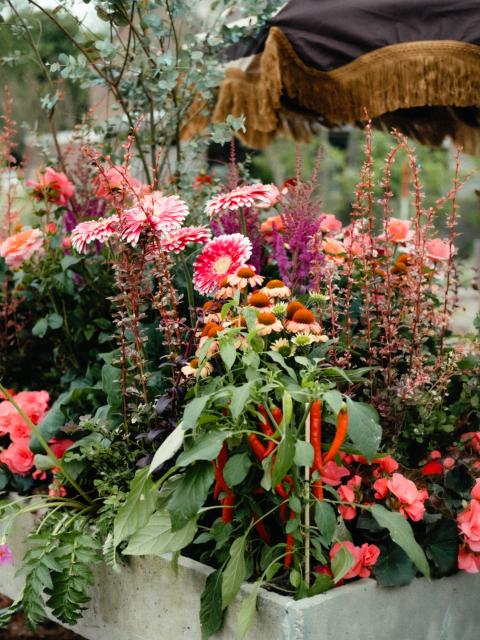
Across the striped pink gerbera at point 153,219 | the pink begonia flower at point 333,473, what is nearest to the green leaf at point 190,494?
the pink begonia flower at point 333,473

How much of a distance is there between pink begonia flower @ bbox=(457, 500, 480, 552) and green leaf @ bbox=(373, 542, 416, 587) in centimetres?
16

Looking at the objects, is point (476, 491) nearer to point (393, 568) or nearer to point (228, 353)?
point (393, 568)

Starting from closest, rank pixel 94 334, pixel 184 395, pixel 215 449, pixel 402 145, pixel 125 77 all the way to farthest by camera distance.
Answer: pixel 215 449
pixel 402 145
pixel 184 395
pixel 94 334
pixel 125 77

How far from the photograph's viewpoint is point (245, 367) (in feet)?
6.25

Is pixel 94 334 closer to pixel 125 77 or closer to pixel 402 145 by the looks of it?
pixel 125 77

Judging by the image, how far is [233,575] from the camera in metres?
1.77

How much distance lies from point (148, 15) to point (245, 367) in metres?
1.72

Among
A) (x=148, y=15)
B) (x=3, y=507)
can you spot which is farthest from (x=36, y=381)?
(x=148, y=15)

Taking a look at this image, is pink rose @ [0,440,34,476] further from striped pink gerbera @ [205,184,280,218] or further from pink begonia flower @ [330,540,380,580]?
pink begonia flower @ [330,540,380,580]

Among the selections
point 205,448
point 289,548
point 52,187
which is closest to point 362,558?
point 289,548

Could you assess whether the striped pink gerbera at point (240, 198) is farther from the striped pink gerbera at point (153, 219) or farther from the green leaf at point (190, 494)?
the green leaf at point (190, 494)

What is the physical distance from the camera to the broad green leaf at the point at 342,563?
176 cm

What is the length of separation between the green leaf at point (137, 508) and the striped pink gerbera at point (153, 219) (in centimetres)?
60

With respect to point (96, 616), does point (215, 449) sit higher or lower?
higher
